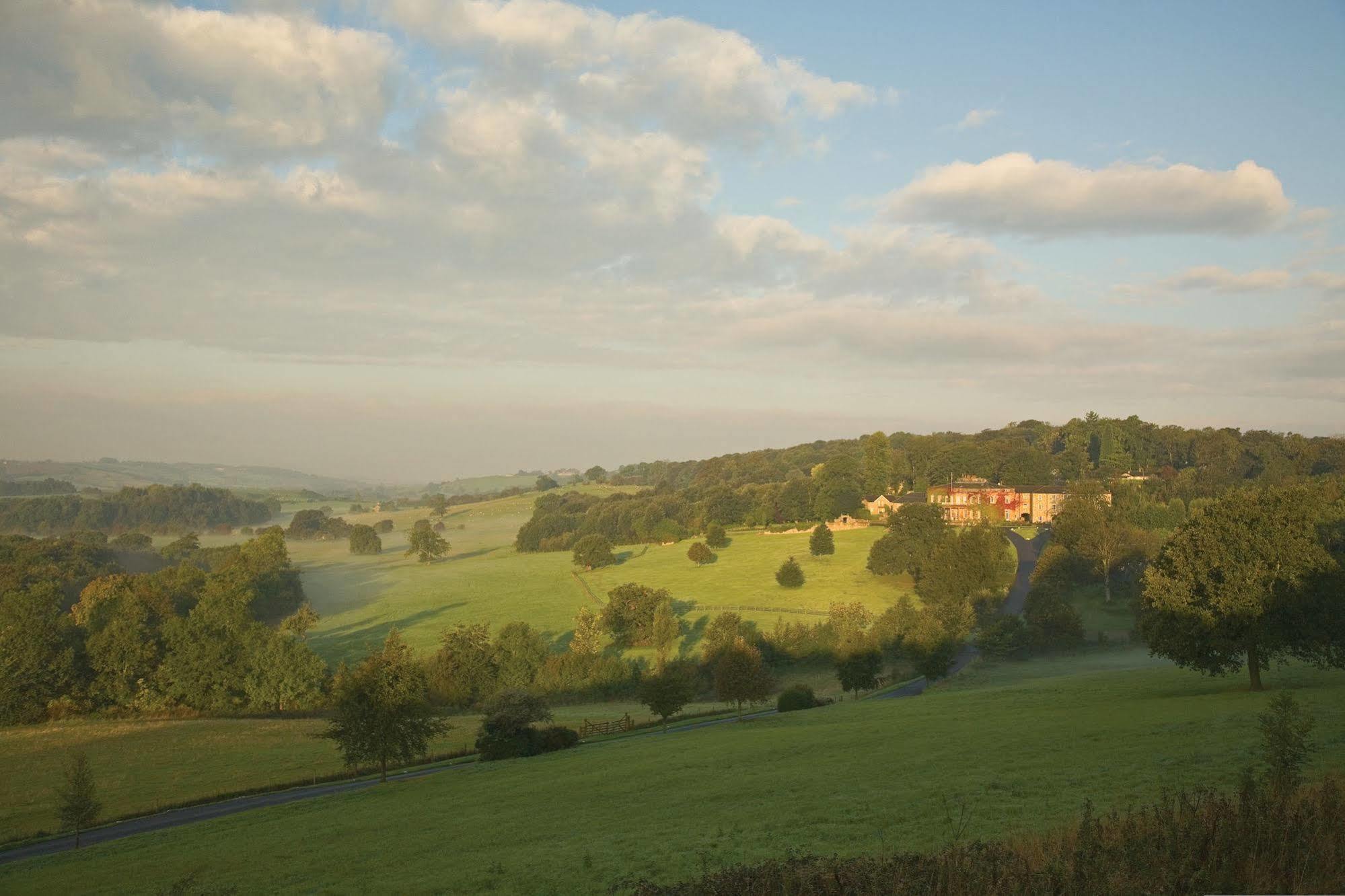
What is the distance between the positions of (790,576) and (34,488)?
182844 millimetres

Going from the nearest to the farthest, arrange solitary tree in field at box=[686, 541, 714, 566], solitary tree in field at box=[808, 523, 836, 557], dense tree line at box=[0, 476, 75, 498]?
solitary tree in field at box=[808, 523, 836, 557]
solitary tree in field at box=[686, 541, 714, 566]
dense tree line at box=[0, 476, 75, 498]

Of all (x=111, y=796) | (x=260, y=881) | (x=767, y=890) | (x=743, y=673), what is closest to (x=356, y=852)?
(x=260, y=881)

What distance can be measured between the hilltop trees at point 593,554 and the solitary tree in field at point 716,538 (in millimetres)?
13787

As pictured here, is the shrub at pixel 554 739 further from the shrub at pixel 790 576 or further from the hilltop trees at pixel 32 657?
the shrub at pixel 790 576

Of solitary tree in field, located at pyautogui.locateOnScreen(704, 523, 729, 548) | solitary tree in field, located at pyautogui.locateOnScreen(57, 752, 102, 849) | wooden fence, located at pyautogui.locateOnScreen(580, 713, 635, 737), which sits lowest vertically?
wooden fence, located at pyautogui.locateOnScreen(580, 713, 635, 737)

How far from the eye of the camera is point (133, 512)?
508 ft

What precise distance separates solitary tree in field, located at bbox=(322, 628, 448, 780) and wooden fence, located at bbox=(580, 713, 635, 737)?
958cm

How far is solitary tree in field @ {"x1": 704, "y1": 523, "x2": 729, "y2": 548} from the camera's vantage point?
114 metres

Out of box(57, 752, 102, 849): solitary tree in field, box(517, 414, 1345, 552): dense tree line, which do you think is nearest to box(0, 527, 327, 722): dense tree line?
box(57, 752, 102, 849): solitary tree in field

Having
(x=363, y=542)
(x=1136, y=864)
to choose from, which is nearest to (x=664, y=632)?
(x=1136, y=864)

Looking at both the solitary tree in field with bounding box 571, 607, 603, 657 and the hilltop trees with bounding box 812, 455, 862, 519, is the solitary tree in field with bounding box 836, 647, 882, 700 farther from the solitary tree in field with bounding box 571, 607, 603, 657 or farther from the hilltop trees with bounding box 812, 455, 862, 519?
the hilltop trees with bounding box 812, 455, 862, 519

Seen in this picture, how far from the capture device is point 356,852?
20.8 meters

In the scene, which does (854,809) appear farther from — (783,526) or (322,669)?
(783,526)

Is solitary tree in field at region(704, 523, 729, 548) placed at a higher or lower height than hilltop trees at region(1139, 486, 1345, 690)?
lower
